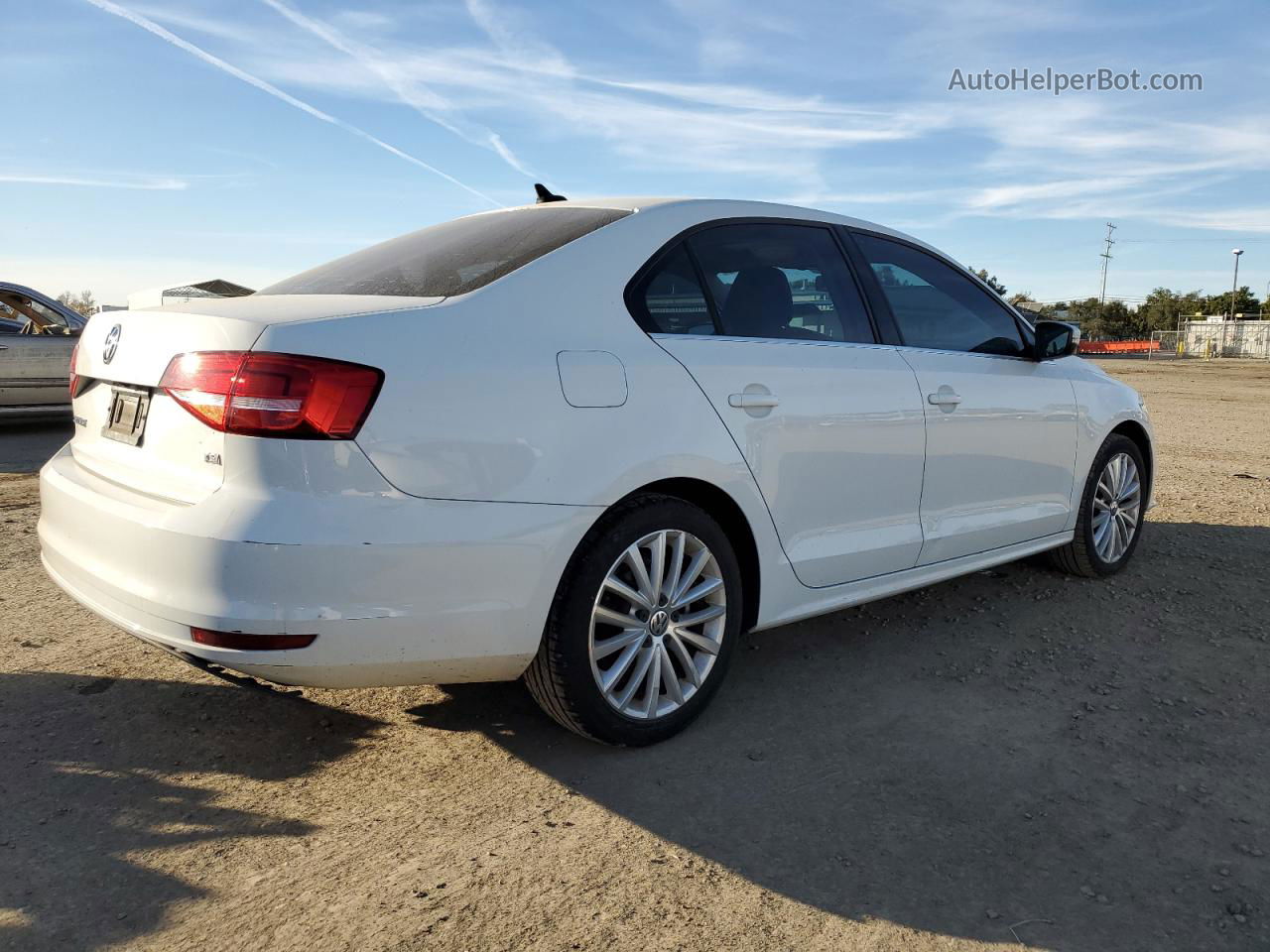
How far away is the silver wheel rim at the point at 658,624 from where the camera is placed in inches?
119

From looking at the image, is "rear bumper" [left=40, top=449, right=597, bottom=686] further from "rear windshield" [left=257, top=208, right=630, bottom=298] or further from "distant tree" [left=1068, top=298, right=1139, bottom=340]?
"distant tree" [left=1068, top=298, right=1139, bottom=340]

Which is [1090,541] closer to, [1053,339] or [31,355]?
[1053,339]

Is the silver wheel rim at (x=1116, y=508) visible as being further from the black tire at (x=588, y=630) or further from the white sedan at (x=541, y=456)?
the black tire at (x=588, y=630)

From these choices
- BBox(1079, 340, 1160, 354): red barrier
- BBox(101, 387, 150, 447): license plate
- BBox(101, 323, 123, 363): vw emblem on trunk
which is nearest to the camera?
BBox(101, 387, 150, 447): license plate

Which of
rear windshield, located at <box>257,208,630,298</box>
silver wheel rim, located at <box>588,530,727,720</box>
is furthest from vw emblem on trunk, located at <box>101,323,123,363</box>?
silver wheel rim, located at <box>588,530,727,720</box>

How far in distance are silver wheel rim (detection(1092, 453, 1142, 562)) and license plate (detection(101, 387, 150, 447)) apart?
4286mm

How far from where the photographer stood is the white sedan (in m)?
2.52

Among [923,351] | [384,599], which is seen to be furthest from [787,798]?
[923,351]

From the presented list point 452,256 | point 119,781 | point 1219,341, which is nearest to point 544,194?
point 452,256

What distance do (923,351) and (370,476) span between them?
2.42 metres

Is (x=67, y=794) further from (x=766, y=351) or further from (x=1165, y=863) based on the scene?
(x=1165, y=863)

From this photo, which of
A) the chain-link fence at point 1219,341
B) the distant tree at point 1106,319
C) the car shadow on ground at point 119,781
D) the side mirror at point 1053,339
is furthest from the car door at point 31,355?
the distant tree at point 1106,319

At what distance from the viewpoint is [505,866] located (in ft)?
8.28

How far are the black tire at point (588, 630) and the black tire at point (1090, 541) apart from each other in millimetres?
2675
